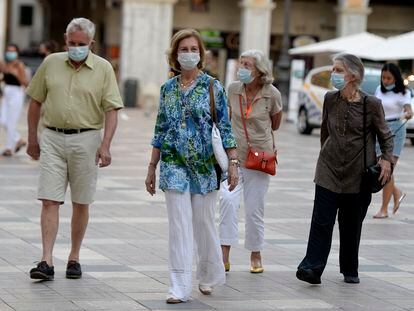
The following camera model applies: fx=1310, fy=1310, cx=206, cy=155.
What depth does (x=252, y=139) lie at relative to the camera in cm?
1021

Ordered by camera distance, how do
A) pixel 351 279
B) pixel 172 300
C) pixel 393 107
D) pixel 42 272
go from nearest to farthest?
pixel 172 300 → pixel 42 272 → pixel 351 279 → pixel 393 107

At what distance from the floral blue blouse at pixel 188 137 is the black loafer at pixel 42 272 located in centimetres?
115

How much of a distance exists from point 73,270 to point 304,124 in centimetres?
2304

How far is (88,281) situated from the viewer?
372 inches

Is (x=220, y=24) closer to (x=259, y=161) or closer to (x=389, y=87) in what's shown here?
(x=389, y=87)

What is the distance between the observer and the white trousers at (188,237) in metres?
8.73

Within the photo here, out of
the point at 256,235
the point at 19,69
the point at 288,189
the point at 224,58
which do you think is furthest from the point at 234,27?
the point at 256,235

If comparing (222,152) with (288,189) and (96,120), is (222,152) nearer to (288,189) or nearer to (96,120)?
(96,120)

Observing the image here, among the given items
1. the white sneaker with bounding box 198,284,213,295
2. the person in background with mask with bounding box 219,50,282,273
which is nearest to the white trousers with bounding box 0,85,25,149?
the person in background with mask with bounding box 219,50,282,273

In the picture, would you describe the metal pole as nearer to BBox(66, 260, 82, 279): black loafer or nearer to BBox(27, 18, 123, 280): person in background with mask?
BBox(27, 18, 123, 280): person in background with mask

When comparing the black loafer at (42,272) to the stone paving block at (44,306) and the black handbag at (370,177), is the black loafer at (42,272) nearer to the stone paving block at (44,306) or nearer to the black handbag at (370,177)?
the stone paving block at (44,306)

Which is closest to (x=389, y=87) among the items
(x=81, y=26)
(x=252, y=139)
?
(x=252, y=139)

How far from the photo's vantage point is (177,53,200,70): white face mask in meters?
8.77

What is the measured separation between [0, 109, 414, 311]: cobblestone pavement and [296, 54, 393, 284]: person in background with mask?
12.5 inches
